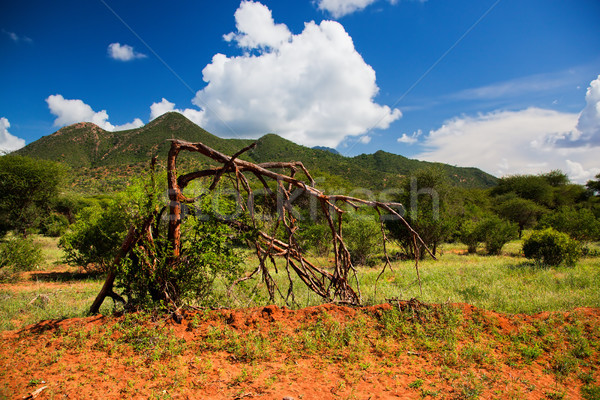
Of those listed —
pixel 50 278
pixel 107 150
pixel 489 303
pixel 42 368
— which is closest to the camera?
pixel 42 368

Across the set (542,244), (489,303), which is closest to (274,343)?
(489,303)

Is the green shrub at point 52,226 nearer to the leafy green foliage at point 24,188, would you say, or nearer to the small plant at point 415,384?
the leafy green foliage at point 24,188

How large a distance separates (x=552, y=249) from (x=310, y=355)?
14426mm

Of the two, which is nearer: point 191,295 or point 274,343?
point 274,343

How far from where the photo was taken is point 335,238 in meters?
3.77

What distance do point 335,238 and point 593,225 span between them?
71.2 feet

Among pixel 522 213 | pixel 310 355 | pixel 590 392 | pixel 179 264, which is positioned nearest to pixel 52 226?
pixel 179 264

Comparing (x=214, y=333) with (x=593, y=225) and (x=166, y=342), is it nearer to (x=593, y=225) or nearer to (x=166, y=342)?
(x=166, y=342)

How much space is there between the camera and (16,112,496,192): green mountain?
65.4 meters

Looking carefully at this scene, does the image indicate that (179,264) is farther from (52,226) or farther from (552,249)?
(52,226)

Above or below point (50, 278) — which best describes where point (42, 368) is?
above

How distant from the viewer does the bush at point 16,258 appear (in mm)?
10538

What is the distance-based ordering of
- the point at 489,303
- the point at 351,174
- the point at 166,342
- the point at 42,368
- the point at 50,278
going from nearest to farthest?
the point at 42,368, the point at 166,342, the point at 489,303, the point at 50,278, the point at 351,174

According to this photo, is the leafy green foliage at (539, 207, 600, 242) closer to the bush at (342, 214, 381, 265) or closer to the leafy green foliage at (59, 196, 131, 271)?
the bush at (342, 214, 381, 265)
